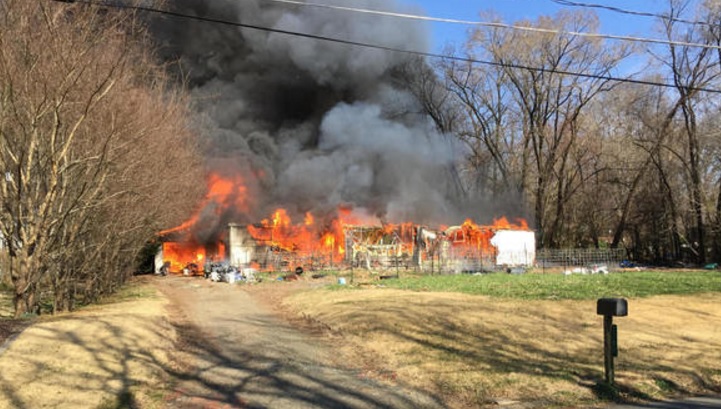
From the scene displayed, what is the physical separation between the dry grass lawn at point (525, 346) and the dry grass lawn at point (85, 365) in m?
3.08

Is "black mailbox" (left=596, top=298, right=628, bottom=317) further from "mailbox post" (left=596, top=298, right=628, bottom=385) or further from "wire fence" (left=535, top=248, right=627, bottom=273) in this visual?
"wire fence" (left=535, top=248, right=627, bottom=273)

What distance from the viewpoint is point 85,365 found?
7875 mm

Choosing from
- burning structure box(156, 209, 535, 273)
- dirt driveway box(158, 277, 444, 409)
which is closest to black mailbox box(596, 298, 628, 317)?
dirt driveway box(158, 277, 444, 409)

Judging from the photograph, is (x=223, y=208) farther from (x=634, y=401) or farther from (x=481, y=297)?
(x=634, y=401)

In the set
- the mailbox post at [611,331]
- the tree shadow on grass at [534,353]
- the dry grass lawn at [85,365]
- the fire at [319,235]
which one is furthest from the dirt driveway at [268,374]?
the fire at [319,235]

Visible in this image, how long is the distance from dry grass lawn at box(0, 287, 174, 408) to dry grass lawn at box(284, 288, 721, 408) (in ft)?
10.1

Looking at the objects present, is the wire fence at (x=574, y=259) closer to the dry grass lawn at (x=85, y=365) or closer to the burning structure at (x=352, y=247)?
the burning structure at (x=352, y=247)

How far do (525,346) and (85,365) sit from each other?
6.62 metres

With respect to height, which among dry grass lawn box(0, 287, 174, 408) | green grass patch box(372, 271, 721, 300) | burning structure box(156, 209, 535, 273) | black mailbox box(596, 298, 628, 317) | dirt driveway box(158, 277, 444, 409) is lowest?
dirt driveway box(158, 277, 444, 409)

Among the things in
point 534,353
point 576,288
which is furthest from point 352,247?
point 534,353

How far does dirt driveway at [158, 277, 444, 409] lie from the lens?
672 cm

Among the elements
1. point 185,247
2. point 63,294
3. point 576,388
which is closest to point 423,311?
point 576,388

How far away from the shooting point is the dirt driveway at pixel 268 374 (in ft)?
22.1

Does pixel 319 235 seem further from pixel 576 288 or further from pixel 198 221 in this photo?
pixel 576 288
